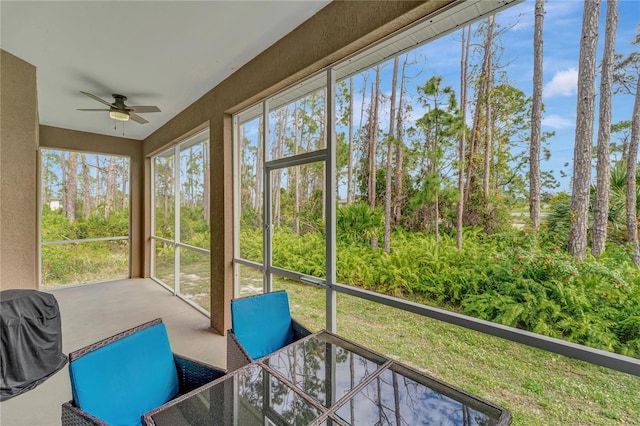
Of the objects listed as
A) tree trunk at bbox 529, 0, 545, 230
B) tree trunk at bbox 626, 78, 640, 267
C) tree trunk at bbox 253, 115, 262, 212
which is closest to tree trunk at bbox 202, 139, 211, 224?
tree trunk at bbox 253, 115, 262, 212

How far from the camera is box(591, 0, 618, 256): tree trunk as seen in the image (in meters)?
1.21

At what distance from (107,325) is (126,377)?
10.1 feet

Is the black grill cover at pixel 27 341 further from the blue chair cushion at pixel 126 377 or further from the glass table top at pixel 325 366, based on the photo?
the glass table top at pixel 325 366

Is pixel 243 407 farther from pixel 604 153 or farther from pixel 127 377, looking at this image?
pixel 604 153

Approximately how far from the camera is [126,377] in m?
1.34

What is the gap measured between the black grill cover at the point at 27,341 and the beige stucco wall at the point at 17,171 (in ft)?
0.94

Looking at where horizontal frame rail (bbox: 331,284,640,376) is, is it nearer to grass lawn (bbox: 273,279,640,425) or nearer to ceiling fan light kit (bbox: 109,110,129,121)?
grass lawn (bbox: 273,279,640,425)

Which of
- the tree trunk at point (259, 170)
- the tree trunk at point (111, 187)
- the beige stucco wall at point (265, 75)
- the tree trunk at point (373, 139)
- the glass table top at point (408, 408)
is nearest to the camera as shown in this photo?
the glass table top at point (408, 408)

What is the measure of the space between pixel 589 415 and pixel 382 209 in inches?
59.2

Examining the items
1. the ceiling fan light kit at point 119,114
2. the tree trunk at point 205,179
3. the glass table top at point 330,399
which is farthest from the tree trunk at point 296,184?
the ceiling fan light kit at point 119,114

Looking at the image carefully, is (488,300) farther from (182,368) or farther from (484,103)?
(182,368)

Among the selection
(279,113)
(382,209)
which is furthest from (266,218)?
(382,209)

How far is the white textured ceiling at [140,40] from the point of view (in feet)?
A: 6.75

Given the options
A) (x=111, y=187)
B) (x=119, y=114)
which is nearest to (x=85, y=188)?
(x=111, y=187)
